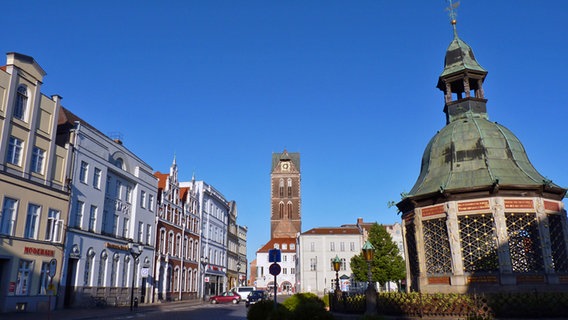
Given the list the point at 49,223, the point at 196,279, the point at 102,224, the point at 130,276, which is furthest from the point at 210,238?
the point at 49,223

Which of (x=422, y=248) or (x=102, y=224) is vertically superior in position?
(x=102, y=224)

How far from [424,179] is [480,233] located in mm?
3664

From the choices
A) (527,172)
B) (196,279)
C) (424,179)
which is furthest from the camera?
(196,279)

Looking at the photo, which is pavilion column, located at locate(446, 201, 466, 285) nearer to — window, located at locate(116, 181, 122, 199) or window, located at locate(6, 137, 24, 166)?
window, located at locate(6, 137, 24, 166)

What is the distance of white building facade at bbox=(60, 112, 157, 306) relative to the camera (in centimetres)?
3022

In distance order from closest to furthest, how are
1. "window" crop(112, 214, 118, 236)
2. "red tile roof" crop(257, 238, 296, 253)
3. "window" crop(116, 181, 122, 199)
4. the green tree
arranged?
"window" crop(112, 214, 118, 236) → "window" crop(116, 181, 122, 199) → the green tree → "red tile roof" crop(257, 238, 296, 253)

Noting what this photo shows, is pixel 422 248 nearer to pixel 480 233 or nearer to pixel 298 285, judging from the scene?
pixel 480 233

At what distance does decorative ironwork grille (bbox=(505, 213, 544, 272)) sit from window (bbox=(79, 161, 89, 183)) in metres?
27.2

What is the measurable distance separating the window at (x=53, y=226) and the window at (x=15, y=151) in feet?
13.1

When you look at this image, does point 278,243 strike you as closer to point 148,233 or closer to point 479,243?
point 148,233

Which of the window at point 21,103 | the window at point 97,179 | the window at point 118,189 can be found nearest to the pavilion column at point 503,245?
the window at point 21,103

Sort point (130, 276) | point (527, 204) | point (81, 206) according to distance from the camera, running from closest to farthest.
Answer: point (527, 204) < point (81, 206) < point (130, 276)

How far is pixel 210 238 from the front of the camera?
5972 cm

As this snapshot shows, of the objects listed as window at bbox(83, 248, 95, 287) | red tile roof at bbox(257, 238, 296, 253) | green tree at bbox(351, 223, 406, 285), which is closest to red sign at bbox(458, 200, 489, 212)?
window at bbox(83, 248, 95, 287)
